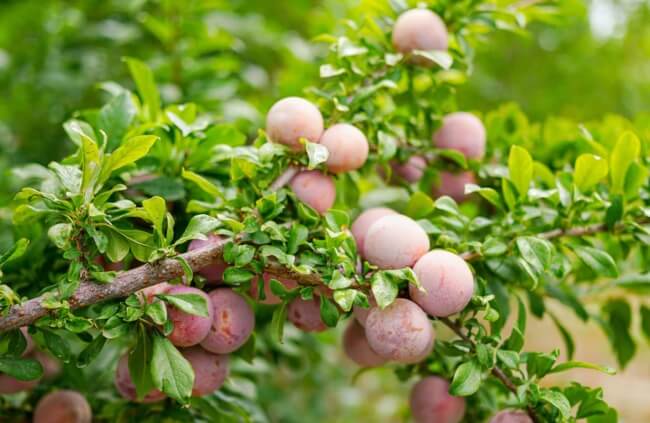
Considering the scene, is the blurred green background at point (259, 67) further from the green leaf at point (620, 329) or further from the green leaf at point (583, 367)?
the green leaf at point (583, 367)

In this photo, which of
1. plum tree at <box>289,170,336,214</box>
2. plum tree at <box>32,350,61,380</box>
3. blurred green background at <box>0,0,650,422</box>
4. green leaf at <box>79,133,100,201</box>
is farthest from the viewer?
blurred green background at <box>0,0,650,422</box>

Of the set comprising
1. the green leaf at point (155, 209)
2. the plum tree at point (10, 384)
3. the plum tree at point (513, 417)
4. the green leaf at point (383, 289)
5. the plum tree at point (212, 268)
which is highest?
the green leaf at point (155, 209)

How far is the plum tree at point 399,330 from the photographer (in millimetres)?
566

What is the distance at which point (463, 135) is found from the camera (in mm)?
762

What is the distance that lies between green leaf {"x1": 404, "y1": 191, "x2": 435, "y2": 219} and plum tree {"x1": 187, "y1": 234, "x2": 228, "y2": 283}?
19 centimetres

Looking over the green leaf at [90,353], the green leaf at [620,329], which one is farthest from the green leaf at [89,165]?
the green leaf at [620,329]

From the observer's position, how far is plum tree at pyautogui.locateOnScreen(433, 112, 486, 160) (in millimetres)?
763

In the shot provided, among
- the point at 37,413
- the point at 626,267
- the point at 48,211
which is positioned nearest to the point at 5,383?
the point at 37,413

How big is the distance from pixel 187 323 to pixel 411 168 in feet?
1.09

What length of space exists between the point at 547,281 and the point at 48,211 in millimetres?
537

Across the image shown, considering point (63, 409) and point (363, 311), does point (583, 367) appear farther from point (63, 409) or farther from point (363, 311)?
point (63, 409)

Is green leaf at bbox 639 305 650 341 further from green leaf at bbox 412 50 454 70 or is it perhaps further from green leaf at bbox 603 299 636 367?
green leaf at bbox 412 50 454 70

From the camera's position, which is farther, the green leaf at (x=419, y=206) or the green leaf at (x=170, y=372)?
the green leaf at (x=419, y=206)

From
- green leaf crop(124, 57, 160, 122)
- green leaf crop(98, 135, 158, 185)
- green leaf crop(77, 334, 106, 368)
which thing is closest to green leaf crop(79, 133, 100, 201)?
green leaf crop(98, 135, 158, 185)
